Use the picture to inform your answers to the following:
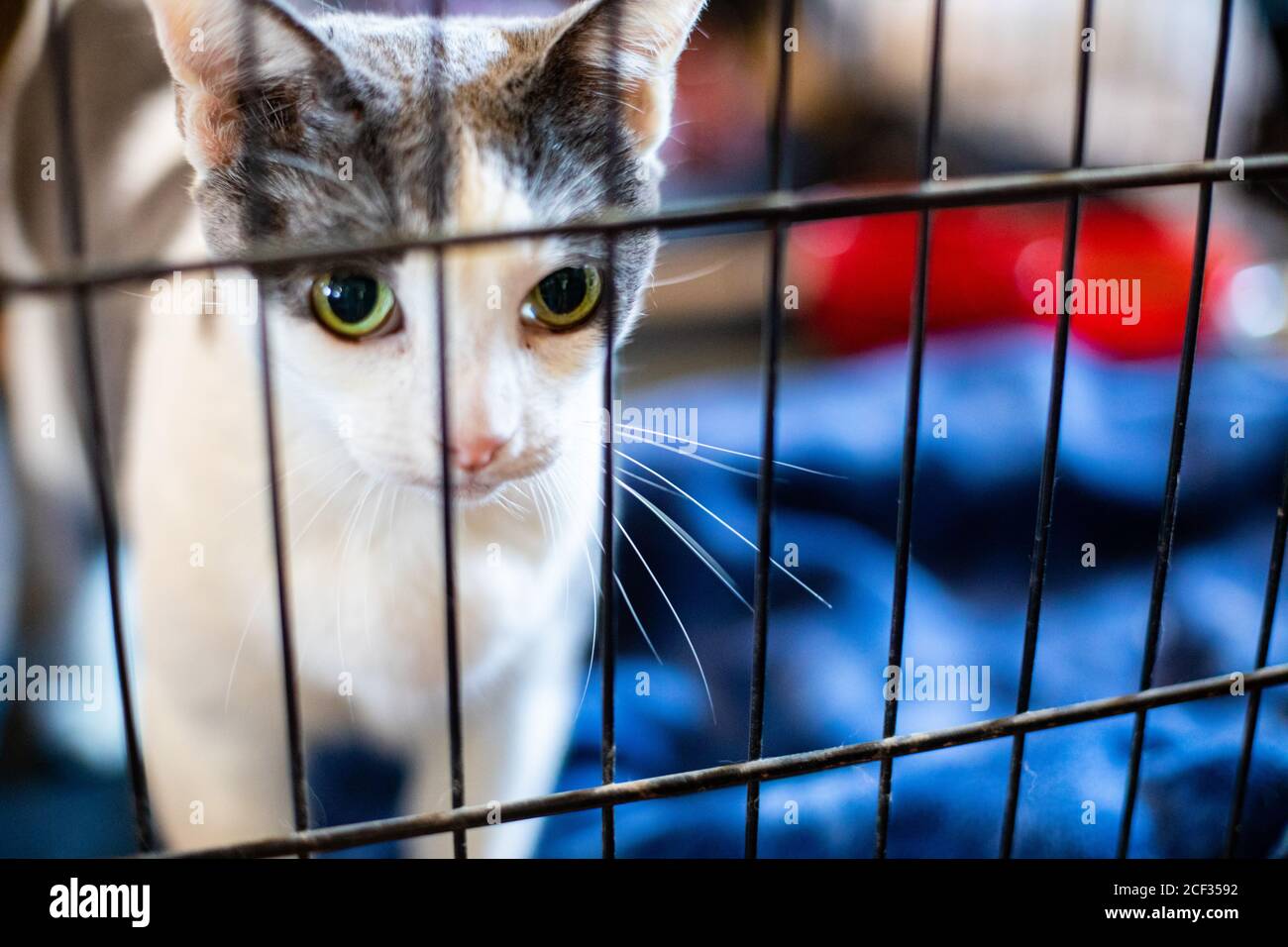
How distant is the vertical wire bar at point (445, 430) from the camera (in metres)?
0.58

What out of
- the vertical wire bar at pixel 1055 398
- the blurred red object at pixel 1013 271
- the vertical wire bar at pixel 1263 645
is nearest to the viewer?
the vertical wire bar at pixel 1055 398

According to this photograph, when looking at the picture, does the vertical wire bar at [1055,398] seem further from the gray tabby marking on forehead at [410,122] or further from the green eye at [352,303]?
the green eye at [352,303]

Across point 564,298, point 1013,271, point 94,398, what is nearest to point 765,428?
point 564,298

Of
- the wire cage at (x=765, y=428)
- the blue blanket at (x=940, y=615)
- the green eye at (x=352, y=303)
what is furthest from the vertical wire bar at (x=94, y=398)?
the blue blanket at (x=940, y=615)

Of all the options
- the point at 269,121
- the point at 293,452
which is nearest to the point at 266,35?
the point at 269,121

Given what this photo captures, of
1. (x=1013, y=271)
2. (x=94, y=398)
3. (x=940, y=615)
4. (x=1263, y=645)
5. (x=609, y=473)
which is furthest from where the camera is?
(x=1013, y=271)

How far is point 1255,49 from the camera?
105 cm

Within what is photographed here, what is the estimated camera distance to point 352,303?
637mm

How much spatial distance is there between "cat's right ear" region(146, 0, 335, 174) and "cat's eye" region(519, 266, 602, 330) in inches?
7.5

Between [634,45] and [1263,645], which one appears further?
[1263,645]

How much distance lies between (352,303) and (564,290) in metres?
0.14

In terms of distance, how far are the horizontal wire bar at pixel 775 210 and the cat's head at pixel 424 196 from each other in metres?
0.04

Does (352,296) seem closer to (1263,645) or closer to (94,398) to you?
(94,398)

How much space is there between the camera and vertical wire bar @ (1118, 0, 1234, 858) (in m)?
0.63
